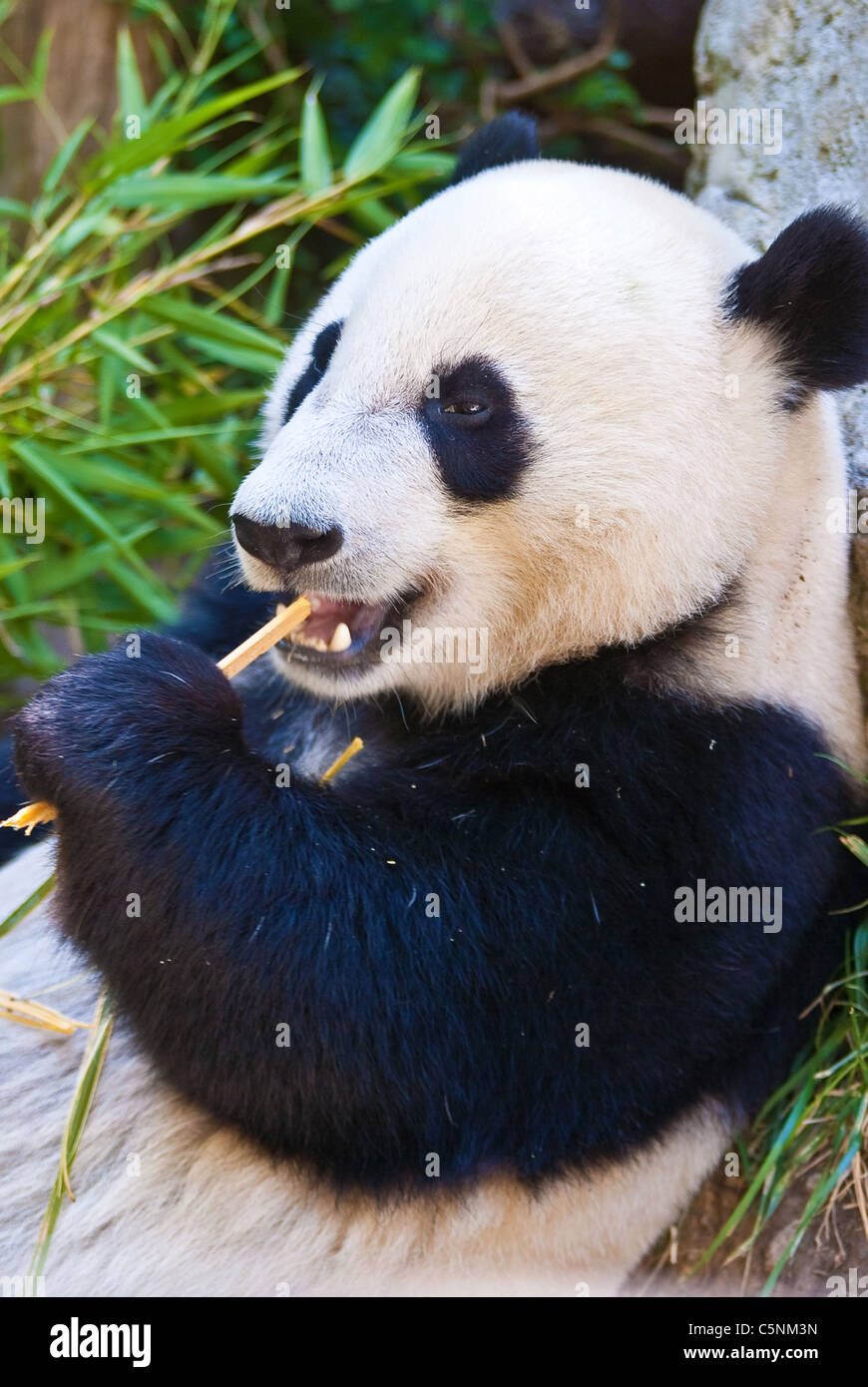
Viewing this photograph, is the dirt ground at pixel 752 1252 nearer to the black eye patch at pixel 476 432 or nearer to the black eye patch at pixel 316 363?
the black eye patch at pixel 476 432

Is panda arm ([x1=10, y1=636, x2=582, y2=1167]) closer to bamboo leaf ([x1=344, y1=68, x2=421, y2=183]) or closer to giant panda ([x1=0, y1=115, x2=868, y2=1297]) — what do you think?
giant panda ([x1=0, y1=115, x2=868, y2=1297])

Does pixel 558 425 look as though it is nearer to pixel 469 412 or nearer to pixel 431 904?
pixel 469 412

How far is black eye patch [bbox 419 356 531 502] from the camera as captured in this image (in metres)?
2.20

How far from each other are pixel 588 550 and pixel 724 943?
658 millimetres

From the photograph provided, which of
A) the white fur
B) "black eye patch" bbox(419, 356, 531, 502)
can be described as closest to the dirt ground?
the white fur

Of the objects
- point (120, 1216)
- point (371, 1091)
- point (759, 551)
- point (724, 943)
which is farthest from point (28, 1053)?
point (759, 551)

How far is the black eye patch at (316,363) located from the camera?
2.42 meters

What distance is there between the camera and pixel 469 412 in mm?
2215

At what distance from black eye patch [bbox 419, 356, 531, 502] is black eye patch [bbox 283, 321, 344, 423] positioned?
11.1 inches

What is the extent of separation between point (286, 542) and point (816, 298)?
0.95 m

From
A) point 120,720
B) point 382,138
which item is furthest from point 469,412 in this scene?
point 382,138

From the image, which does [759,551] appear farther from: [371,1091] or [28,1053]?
[28,1053]

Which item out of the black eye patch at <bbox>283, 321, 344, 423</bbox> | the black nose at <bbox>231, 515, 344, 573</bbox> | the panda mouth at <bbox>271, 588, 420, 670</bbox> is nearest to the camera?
the black nose at <bbox>231, 515, 344, 573</bbox>

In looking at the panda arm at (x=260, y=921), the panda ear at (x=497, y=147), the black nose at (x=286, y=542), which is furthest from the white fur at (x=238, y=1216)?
the panda ear at (x=497, y=147)
